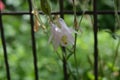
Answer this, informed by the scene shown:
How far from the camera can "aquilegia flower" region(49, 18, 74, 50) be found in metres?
1.24

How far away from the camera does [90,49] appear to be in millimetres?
2504

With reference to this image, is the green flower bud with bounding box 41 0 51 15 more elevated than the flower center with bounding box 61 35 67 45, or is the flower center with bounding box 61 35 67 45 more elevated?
the green flower bud with bounding box 41 0 51 15

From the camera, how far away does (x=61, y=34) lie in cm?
125

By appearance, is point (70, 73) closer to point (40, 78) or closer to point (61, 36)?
point (61, 36)

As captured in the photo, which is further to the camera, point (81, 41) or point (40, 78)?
point (81, 41)

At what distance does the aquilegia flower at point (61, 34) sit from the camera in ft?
4.07

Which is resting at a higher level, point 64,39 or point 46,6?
point 46,6

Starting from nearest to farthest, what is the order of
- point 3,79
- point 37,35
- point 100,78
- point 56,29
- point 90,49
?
point 56,29
point 100,78
point 3,79
point 90,49
point 37,35

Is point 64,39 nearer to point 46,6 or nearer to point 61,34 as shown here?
point 61,34

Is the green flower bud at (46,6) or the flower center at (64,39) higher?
the green flower bud at (46,6)

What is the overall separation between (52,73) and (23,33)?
2.29ft

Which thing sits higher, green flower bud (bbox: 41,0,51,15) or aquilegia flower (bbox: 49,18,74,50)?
green flower bud (bbox: 41,0,51,15)

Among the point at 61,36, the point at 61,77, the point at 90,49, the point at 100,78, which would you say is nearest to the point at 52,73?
the point at 61,77

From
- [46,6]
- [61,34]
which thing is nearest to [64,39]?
[61,34]
